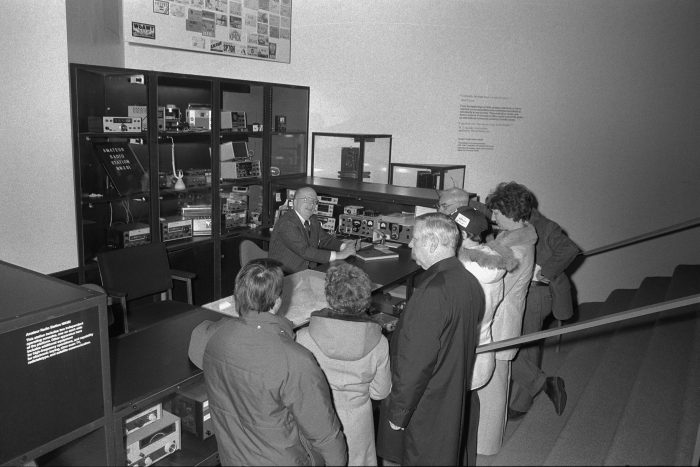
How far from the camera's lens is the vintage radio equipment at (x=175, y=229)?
16.3 ft

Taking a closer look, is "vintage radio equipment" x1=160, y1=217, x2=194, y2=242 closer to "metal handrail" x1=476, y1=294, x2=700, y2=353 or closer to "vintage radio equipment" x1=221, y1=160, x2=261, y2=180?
"vintage radio equipment" x1=221, y1=160, x2=261, y2=180

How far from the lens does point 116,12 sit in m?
4.81

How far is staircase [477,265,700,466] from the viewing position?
1.84 meters

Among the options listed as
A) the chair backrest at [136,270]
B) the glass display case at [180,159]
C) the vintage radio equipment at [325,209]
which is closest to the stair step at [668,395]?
the vintage radio equipment at [325,209]

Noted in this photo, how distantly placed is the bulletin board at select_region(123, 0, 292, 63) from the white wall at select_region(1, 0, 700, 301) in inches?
5.8

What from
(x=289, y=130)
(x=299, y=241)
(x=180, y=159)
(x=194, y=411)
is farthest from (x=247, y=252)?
(x=289, y=130)

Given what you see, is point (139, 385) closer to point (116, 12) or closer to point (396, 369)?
point (396, 369)

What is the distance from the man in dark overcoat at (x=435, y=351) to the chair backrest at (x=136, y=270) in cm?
243

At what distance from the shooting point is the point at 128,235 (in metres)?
4.60

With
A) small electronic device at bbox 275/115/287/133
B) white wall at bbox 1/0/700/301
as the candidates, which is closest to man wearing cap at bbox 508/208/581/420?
white wall at bbox 1/0/700/301

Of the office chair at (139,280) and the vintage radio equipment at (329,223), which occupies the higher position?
the vintage radio equipment at (329,223)

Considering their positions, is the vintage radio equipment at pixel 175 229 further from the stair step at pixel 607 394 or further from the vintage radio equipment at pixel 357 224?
the stair step at pixel 607 394

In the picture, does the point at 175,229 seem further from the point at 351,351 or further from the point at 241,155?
the point at 351,351

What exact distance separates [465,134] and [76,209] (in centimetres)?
374
